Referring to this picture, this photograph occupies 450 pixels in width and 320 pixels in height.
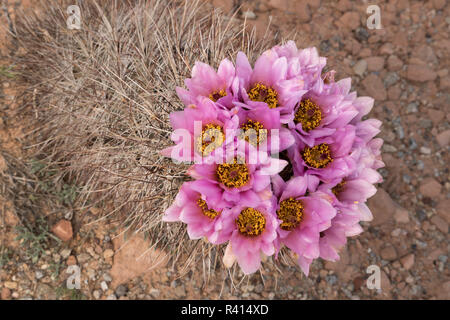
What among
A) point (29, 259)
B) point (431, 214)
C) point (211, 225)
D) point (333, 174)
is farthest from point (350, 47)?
point (29, 259)

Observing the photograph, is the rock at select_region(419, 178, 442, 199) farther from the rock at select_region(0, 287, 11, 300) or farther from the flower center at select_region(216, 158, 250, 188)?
the rock at select_region(0, 287, 11, 300)

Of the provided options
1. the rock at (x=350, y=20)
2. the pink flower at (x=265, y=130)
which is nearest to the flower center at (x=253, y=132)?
the pink flower at (x=265, y=130)

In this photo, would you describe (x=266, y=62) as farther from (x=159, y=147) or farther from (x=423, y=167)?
(x=423, y=167)

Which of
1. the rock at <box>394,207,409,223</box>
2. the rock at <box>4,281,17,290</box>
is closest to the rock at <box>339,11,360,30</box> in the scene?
the rock at <box>394,207,409,223</box>

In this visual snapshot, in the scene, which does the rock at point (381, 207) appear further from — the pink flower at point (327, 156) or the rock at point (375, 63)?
the pink flower at point (327, 156)

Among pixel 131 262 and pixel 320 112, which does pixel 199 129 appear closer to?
pixel 320 112

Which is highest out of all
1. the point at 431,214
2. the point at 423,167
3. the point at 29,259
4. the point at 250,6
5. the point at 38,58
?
the point at 250,6

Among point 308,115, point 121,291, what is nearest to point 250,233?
point 308,115
